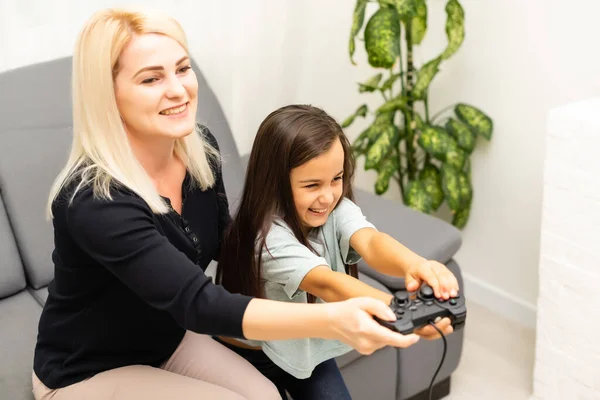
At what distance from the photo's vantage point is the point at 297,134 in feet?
4.64

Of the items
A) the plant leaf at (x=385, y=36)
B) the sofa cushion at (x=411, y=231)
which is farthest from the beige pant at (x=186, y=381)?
the plant leaf at (x=385, y=36)

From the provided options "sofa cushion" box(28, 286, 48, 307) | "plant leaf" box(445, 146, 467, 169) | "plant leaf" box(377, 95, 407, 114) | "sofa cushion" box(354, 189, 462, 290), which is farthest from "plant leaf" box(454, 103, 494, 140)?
"sofa cushion" box(28, 286, 48, 307)

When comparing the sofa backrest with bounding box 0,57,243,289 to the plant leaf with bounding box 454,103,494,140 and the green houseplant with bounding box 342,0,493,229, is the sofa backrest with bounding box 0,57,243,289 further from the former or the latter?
the plant leaf with bounding box 454,103,494,140

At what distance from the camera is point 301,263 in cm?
136

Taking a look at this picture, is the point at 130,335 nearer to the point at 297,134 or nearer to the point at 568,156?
the point at 297,134

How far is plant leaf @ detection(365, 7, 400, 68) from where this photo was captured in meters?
2.25

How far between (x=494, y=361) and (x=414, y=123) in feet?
2.64

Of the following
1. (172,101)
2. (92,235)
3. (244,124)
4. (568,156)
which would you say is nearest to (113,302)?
(92,235)

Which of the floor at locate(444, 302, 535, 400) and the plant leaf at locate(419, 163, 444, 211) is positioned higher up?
the plant leaf at locate(419, 163, 444, 211)

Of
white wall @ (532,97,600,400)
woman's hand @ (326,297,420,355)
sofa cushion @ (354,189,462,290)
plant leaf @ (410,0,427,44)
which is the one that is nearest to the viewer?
woman's hand @ (326,297,420,355)

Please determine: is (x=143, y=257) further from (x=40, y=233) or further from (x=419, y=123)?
(x=419, y=123)

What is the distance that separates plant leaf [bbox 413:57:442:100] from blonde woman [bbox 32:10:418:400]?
1022 millimetres

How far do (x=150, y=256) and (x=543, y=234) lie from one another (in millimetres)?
1195

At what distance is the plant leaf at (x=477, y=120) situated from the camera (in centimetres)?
248
